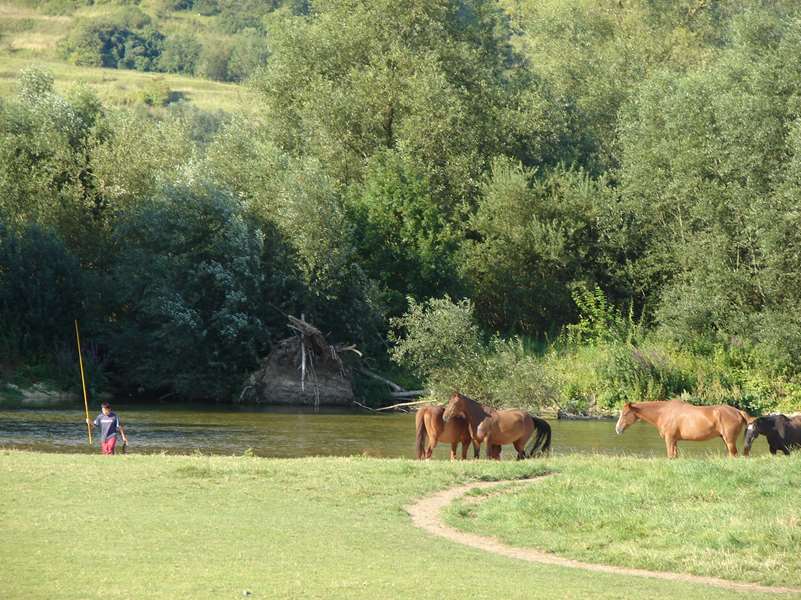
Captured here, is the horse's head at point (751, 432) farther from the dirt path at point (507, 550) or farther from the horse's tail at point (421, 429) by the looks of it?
the dirt path at point (507, 550)

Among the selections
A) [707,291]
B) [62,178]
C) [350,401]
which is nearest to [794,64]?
[707,291]

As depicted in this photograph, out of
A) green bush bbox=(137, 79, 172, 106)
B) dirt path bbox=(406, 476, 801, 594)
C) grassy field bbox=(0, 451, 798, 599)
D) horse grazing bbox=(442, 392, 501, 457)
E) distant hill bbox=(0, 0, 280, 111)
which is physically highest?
distant hill bbox=(0, 0, 280, 111)

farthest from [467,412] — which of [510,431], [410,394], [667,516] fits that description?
[410,394]

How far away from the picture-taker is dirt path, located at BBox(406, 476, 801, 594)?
55.0ft

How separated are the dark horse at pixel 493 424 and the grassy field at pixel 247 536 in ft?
9.31

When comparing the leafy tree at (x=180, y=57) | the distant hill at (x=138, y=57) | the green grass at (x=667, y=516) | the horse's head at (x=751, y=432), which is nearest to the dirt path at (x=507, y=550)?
the green grass at (x=667, y=516)

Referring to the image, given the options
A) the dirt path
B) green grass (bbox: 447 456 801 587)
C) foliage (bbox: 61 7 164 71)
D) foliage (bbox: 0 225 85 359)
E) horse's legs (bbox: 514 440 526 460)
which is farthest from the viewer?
foliage (bbox: 61 7 164 71)

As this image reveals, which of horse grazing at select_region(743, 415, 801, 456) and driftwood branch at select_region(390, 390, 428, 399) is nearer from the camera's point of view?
horse grazing at select_region(743, 415, 801, 456)

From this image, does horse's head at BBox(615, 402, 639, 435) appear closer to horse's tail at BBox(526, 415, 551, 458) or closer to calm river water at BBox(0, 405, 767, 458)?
horse's tail at BBox(526, 415, 551, 458)

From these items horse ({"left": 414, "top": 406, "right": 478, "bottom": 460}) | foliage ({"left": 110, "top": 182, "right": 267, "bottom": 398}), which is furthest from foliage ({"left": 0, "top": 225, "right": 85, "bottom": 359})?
horse ({"left": 414, "top": 406, "right": 478, "bottom": 460})

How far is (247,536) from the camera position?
17781 millimetres

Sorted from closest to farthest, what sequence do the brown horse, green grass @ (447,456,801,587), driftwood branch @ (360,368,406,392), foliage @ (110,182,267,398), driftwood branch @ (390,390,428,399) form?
green grass @ (447,456,801,587), the brown horse, foliage @ (110,182,267,398), driftwood branch @ (390,390,428,399), driftwood branch @ (360,368,406,392)

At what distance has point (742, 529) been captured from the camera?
1914cm

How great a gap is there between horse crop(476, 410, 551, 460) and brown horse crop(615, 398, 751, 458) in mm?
1897
